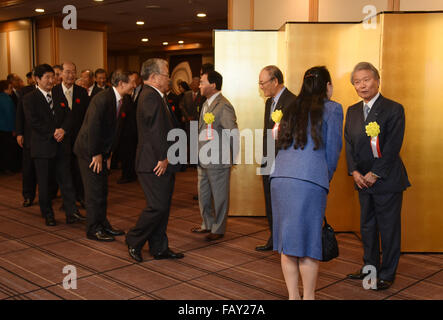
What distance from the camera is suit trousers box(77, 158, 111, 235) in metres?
4.38

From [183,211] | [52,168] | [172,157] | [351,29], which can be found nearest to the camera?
[172,157]

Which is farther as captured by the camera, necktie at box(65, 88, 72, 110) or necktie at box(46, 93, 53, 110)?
necktie at box(65, 88, 72, 110)

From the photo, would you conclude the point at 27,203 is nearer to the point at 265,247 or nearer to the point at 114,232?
the point at 114,232

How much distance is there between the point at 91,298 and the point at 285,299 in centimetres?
125

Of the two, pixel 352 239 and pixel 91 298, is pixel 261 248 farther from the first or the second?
pixel 91 298

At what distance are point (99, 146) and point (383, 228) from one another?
2.46 m

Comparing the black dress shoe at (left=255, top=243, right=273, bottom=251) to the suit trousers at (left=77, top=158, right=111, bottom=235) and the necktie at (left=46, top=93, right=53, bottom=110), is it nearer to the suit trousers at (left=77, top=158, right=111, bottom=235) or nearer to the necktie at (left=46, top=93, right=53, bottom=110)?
the suit trousers at (left=77, top=158, right=111, bottom=235)

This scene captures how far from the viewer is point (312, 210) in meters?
2.64

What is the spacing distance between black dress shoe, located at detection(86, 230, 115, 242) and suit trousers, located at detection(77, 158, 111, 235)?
3cm

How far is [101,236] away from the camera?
4.43 meters

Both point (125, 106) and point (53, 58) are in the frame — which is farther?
point (53, 58)

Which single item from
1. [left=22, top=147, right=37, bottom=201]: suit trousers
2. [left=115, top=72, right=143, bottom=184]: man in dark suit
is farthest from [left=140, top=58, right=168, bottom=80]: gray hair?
[left=115, top=72, right=143, bottom=184]: man in dark suit

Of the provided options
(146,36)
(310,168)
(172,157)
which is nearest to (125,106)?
(172,157)

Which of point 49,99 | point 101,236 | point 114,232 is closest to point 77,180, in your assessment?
point 49,99
